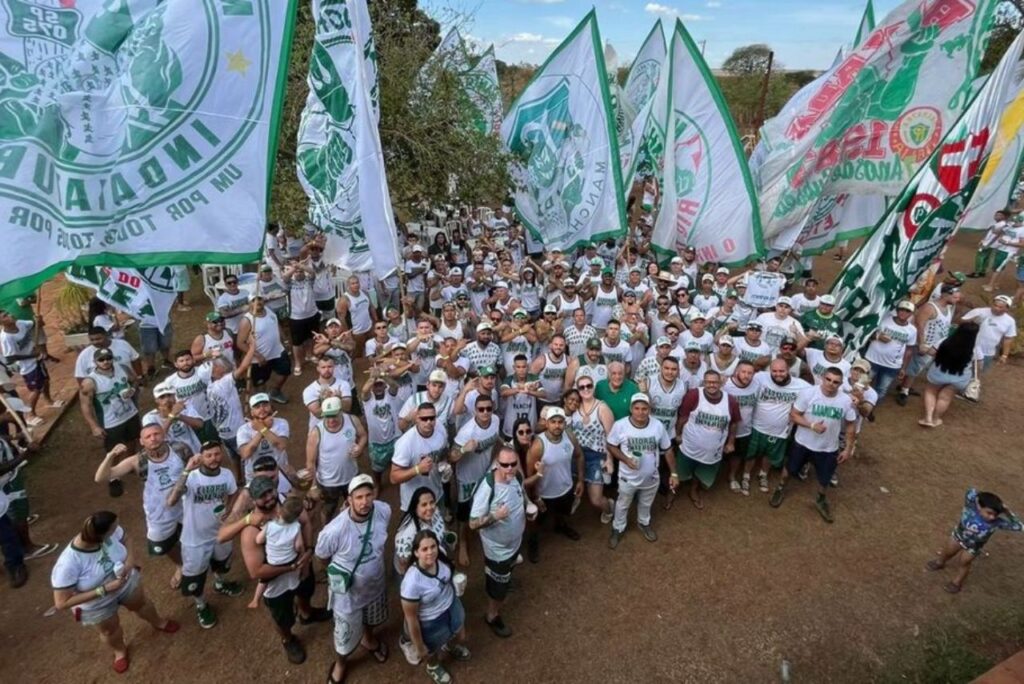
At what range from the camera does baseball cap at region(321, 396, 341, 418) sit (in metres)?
5.17

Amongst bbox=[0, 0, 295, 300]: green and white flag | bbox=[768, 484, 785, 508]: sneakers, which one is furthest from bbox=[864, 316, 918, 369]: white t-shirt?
bbox=[0, 0, 295, 300]: green and white flag

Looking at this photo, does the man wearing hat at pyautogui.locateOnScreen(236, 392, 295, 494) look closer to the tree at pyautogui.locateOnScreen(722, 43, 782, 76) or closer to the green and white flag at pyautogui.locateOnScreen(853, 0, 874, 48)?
the green and white flag at pyautogui.locateOnScreen(853, 0, 874, 48)

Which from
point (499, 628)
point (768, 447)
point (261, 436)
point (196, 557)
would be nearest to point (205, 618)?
point (196, 557)

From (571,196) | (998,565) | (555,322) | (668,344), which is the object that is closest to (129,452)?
(555,322)

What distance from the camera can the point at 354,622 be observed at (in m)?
4.30

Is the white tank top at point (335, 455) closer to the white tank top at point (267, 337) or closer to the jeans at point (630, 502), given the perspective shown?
the jeans at point (630, 502)

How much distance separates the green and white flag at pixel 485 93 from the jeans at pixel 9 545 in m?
9.99

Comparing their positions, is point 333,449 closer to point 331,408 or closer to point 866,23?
point 331,408

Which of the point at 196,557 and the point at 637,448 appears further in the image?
the point at 637,448

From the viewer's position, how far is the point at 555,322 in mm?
7898

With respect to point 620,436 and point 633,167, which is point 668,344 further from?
point 633,167

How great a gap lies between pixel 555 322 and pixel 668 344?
1705mm

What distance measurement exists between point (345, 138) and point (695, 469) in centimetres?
536

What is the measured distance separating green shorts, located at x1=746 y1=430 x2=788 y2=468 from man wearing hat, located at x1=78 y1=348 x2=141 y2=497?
7425 mm
